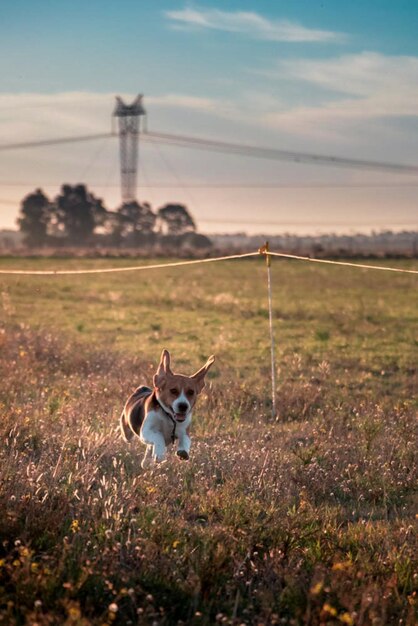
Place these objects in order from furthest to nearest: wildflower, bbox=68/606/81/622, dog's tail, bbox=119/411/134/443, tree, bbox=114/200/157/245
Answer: tree, bbox=114/200/157/245 < dog's tail, bbox=119/411/134/443 < wildflower, bbox=68/606/81/622

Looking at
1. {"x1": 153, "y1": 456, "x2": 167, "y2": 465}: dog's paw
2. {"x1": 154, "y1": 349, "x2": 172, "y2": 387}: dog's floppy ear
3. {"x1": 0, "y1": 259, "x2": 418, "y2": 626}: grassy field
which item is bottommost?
{"x1": 0, "y1": 259, "x2": 418, "y2": 626}: grassy field

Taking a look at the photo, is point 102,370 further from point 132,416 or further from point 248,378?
point 132,416

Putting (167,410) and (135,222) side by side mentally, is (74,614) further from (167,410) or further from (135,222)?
(135,222)

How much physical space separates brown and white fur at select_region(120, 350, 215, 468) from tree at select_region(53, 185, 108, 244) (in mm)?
109321

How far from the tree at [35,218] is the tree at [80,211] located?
1525 mm

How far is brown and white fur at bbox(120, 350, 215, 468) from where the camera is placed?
25.8ft

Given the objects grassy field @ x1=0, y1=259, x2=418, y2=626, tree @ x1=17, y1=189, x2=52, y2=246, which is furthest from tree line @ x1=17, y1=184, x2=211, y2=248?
grassy field @ x1=0, y1=259, x2=418, y2=626

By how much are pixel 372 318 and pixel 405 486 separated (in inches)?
766

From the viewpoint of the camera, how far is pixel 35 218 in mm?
118125

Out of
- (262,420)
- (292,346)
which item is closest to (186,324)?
(292,346)

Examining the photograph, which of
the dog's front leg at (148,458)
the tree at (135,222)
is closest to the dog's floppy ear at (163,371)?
the dog's front leg at (148,458)

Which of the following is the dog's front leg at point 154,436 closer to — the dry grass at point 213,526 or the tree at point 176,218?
the dry grass at point 213,526

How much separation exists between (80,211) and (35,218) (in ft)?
21.3

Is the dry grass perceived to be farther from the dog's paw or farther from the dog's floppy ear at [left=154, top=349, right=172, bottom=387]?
the dog's floppy ear at [left=154, top=349, right=172, bottom=387]
